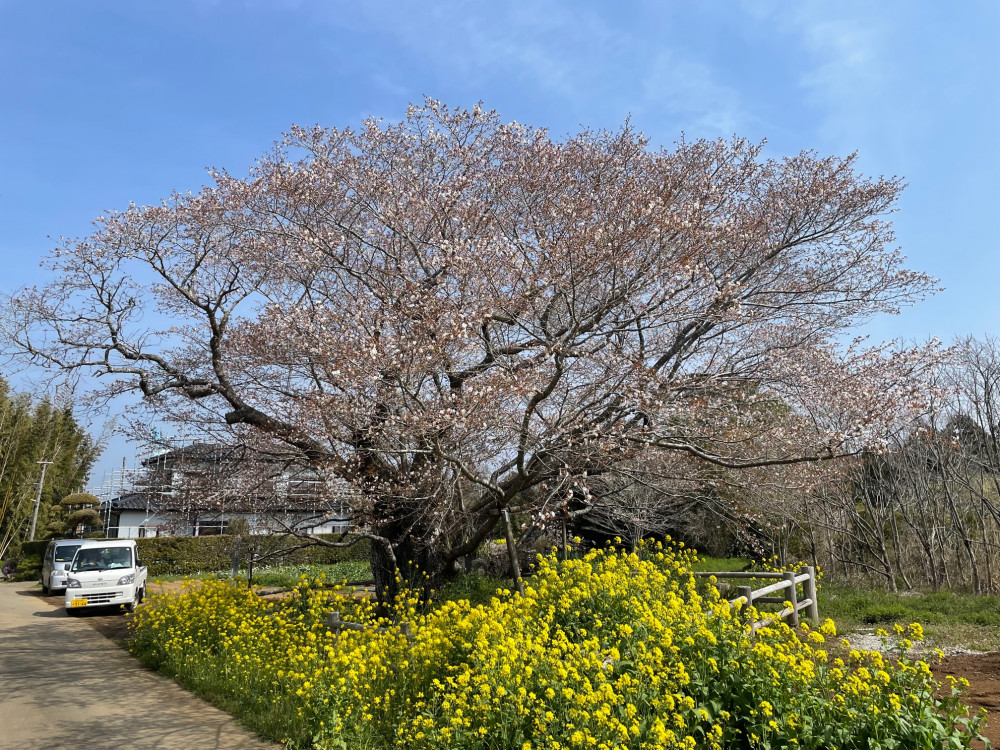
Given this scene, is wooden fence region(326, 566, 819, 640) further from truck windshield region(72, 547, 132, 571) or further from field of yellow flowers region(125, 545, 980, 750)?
truck windshield region(72, 547, 132, 571)

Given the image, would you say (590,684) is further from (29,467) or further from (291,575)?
(29,467)

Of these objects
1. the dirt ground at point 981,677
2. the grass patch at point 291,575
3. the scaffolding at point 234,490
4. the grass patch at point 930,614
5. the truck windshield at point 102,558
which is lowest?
the grass patch at point 291,575

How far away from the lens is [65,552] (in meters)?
18.1

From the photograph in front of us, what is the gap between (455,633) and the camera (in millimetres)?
4988

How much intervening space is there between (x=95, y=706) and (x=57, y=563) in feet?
46.9

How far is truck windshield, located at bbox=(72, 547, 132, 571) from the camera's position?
13953 mm

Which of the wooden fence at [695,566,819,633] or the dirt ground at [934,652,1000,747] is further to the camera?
the wooden fence at [695,566,819,633]

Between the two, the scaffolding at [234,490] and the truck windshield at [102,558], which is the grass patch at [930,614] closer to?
the scaffolding at [234,490]

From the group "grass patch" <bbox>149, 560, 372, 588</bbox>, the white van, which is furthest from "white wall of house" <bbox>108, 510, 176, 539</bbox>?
the white van

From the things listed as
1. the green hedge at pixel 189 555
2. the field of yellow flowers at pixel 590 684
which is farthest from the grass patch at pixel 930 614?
the green hedge at pixel 189 555

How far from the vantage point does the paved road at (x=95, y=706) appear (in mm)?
5051

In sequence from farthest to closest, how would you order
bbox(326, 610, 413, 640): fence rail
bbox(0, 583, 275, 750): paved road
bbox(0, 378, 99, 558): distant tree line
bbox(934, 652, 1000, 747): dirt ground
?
bbox(0, 378, 99, 558): distant tree line < bbox(326, 610, 413, 640): fence rail < bbox(0, 583, 275, 750): paved road < bbox(934, 652, 1000, 747): dirt ground

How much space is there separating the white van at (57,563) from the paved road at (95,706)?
8.57 m

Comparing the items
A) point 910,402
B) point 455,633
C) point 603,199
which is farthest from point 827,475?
point 455,633
